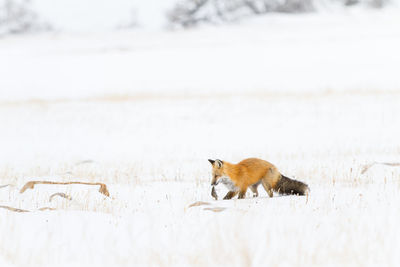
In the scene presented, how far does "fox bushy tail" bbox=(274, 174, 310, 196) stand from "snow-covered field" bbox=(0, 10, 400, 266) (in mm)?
178

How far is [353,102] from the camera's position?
19.8m

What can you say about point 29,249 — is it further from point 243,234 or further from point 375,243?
point 375,243

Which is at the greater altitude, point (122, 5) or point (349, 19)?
point (122, 5)

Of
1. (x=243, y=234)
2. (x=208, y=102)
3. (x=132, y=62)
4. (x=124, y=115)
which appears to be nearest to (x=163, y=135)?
(x=124, y=115)

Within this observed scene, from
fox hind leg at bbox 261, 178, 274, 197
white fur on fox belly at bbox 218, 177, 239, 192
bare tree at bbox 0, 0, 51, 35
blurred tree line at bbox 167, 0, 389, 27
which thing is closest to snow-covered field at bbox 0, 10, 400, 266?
fox hind leg at bbox 261, 178, 274, 197

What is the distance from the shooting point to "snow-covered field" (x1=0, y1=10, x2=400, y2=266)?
5.20 m

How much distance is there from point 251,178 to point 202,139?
9256mm

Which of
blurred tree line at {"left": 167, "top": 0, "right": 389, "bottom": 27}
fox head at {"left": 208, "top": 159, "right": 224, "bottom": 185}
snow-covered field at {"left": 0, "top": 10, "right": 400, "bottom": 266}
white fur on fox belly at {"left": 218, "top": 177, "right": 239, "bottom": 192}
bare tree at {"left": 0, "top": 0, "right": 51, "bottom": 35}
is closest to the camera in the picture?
snow-covered field at {"left": 0, "top": 10, "right": 400, "bottom": 266}

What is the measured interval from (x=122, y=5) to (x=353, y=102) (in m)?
46.4

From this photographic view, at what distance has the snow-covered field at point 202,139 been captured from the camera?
520cm

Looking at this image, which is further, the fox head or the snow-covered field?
the fox head

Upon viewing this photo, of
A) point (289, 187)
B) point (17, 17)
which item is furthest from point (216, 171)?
point (17, 17)

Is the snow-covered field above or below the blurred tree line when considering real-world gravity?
below

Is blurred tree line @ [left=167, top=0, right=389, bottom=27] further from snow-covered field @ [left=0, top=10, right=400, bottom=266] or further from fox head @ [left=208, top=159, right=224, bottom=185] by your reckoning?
fox head @ [left=208, top=159, right=224, bottom=185]
